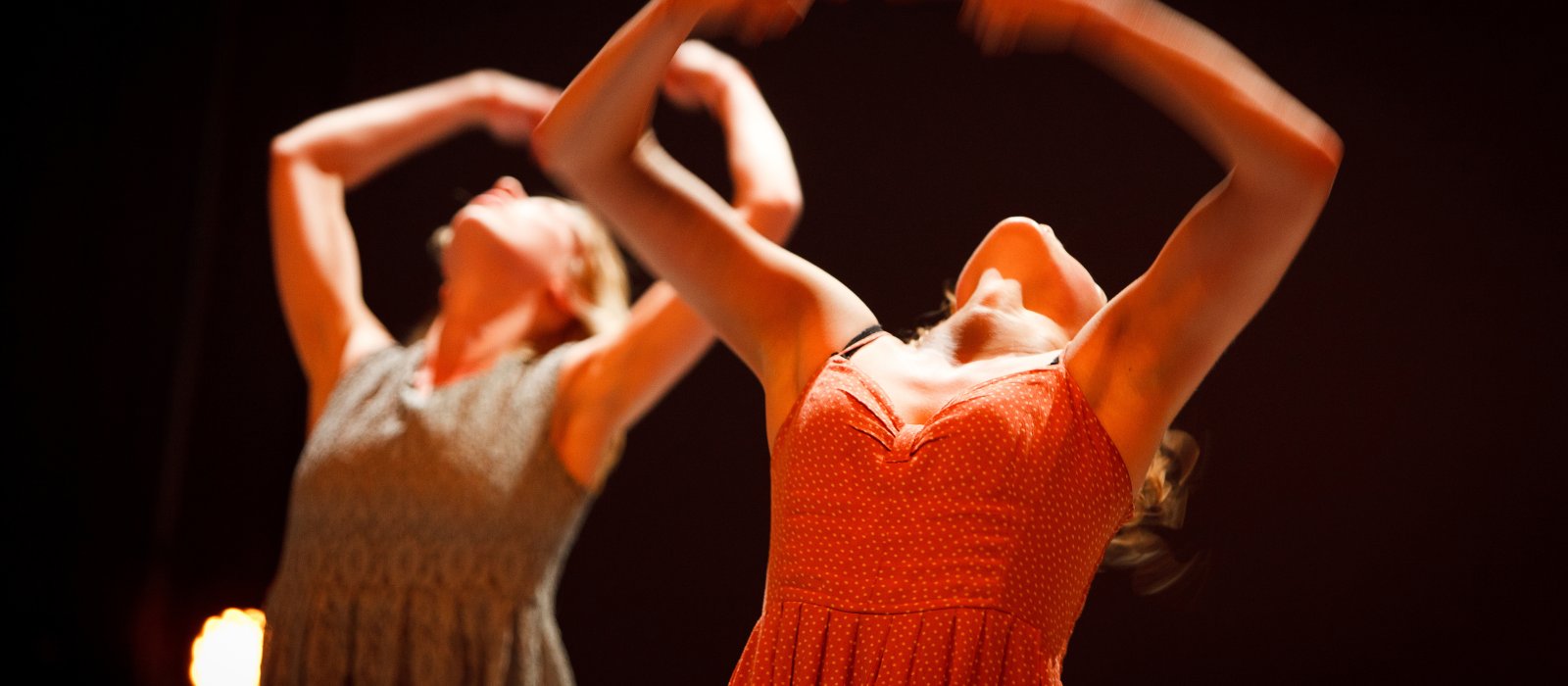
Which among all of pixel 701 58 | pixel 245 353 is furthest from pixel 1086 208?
pixel 245 353

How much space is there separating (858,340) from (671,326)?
533mm

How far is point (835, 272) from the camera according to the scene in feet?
6.59

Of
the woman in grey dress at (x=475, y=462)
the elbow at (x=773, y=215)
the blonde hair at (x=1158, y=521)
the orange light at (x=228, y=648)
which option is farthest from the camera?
the orange light at (x=228, y=648)

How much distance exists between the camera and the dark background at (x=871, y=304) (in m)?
1.61

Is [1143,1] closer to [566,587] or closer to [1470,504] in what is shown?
[1470,504]

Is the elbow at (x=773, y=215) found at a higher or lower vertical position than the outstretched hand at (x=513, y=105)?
lower

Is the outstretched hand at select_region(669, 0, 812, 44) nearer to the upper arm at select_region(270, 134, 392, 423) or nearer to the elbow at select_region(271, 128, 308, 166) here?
the upper arm at select_region(270, 134, 392, 423)

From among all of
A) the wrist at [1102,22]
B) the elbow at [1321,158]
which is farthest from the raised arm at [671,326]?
the elbow at [1321,158]

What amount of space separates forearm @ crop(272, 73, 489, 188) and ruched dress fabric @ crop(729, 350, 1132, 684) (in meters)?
1.13

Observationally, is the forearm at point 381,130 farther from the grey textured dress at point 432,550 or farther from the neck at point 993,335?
the neck at point 993,335

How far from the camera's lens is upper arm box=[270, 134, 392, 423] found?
2.03 m

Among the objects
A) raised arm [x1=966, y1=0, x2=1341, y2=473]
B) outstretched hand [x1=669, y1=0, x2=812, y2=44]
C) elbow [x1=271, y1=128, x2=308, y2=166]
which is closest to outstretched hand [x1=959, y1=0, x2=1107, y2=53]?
raised arm [x1=966, y1=0, x2=1341, y2=473]

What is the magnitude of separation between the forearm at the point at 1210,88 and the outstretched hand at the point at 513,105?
1.14m

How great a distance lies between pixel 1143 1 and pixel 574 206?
1191 mm
